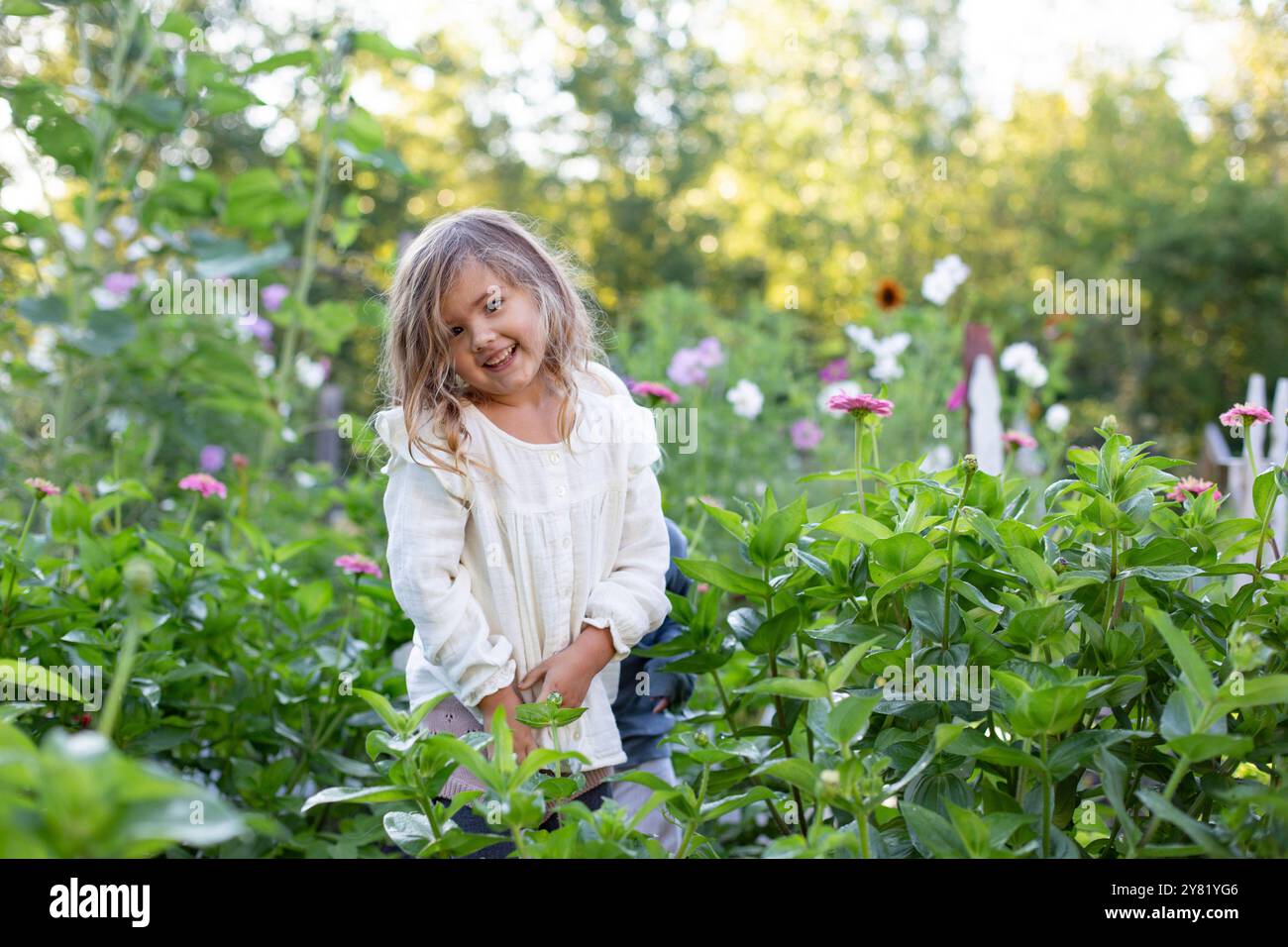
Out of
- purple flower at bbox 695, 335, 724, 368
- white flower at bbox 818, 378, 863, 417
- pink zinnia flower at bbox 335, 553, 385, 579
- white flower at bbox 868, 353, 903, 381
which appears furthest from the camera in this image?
white flower at bbox 868, 353, 903, 381

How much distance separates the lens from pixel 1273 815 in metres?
1.22

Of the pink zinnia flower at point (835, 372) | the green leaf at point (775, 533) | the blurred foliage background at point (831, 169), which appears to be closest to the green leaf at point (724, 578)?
the green leaf at point (775, 533)

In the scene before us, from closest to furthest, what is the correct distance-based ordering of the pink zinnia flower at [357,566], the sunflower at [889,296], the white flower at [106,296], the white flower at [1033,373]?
the pink zinnia flower at [357,566], the white flower at [1033,373], the white flower at [106,296], the sunflower at [889,296]

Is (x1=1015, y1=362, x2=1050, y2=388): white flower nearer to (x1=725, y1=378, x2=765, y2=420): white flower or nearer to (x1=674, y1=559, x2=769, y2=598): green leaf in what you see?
(x1=725, y1=378, x2=765, y2=420): white flower

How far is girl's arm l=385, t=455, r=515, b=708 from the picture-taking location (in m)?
1.75

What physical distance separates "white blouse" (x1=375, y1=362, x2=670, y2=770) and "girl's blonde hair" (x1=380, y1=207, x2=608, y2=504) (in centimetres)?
3

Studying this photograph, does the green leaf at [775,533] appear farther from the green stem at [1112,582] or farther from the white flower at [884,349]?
the white flower at [884,349]

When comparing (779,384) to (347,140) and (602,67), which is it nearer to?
(347,140)

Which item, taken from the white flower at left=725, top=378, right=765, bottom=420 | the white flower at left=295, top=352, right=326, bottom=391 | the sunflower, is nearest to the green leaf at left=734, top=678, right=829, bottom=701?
the white flower at left=725, top=378, right=765, bottom=420

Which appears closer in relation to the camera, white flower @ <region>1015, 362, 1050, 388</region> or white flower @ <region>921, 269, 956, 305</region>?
white flower @ <region>1015, 362, 1050, 388</region>

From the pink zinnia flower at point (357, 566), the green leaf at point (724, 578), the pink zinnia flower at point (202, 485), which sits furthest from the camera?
the pink zinnia flower at point (202, 485)

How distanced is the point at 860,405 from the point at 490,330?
55 centimetres

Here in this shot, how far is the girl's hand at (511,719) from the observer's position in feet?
5.78
